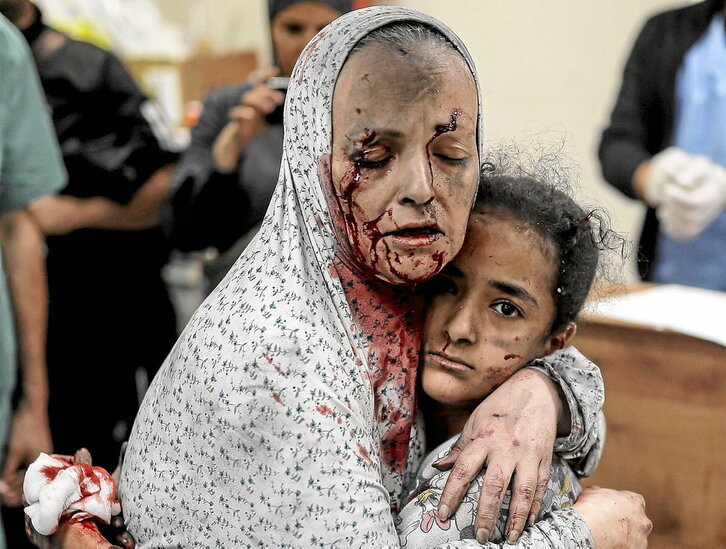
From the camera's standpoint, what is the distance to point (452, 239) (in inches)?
42.4

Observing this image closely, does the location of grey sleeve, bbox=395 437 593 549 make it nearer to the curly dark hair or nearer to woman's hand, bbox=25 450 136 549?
the curly dark hair

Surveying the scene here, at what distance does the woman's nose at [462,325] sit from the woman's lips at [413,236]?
16cm

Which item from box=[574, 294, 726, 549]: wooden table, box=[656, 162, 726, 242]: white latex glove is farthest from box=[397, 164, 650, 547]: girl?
box=[656, 162, 726, 242]: white latex glove

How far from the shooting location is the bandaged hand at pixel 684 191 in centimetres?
272

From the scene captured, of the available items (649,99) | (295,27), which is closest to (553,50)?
(649,99)

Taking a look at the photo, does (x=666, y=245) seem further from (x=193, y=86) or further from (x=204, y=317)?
(x=204, y=317)

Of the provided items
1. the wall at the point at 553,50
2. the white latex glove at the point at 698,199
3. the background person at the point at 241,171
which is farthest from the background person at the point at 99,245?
the white latex glove at the point at 698,199

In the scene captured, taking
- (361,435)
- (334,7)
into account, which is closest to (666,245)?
(334,7)

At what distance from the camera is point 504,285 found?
119 centimetres

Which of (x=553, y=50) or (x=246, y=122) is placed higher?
(x=246, y=122)

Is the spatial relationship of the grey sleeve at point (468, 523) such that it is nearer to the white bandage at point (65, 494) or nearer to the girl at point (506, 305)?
the girl at point (506, 305)

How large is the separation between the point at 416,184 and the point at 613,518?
566 mm

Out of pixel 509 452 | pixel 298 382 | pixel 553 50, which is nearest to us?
pixel 298 382

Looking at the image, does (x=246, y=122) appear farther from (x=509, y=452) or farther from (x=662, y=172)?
(x=509, y=452)
